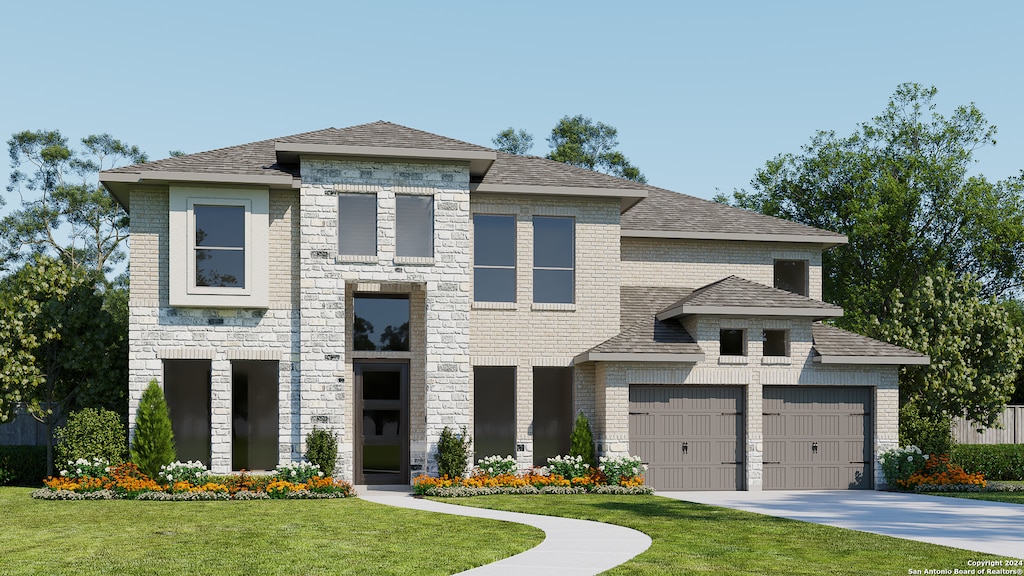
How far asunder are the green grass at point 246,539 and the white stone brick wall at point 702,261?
33.1 ft

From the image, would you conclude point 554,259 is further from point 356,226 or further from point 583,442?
point 356,226

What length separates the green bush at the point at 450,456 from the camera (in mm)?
19969

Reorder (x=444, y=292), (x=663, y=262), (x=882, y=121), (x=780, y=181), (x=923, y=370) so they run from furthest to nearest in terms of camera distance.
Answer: (x=780, y=181)
(x=882, y=121)
(x=923, y=370)
(x=663, y=262)
(x=444, y=292)

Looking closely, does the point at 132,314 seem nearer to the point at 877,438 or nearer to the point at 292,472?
the point at 292,472

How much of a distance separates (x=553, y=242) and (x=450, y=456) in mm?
5541

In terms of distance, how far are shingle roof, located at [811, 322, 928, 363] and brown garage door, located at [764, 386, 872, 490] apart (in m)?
0.96

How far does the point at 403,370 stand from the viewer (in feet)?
71.5

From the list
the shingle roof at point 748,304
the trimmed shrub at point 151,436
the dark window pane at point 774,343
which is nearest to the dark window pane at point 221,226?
the trimmed shrub at point 151,436

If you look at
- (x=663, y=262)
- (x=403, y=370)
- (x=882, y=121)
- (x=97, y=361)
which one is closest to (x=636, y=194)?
(x=663, y=262)

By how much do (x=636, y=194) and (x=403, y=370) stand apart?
668 cm

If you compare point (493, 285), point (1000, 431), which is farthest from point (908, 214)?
point (493, 285)

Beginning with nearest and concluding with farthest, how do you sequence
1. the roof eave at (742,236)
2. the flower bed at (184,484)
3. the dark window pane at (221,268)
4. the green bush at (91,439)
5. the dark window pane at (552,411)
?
1. the flower bed at (184,484)
2. the green bush at (91,439)
3. the dark window pane at (221,268)
4. the dark window pane at (552,411)
5. the roof eave at (742,236)

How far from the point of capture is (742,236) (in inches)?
957

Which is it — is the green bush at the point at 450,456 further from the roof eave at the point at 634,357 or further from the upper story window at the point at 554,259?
the upper story window at the point at 554,259
